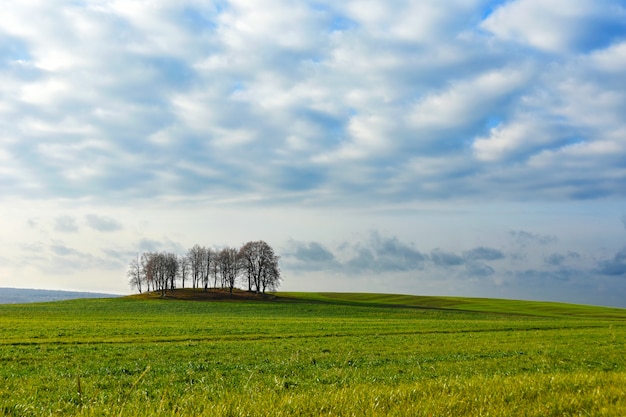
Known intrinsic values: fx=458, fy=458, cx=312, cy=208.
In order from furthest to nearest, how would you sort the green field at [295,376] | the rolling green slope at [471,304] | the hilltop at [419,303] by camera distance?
the rolling green slope at [471,304]
the hilltop at [419,303]
the green field at [295,376]

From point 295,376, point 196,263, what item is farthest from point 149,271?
point 295,376

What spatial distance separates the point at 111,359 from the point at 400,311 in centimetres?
7699

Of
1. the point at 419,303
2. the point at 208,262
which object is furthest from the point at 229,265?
the point at 419,303

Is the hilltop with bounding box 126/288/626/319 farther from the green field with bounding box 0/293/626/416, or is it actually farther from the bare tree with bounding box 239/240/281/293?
the green field with bounding box 0/293/626/416

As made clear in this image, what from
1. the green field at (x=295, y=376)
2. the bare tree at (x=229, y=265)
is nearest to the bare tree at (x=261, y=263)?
the bare tree at (x=229, y=265)

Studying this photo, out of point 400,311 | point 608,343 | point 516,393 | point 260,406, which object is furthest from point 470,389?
point 400,311

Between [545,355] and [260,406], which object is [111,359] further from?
[545,355]

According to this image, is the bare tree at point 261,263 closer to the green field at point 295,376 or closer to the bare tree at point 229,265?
the bare tree at point 229,265

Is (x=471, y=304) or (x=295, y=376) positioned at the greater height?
(x=295, y=376)

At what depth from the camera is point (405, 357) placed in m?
25.3

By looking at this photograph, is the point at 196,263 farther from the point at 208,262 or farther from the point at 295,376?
the point at 295,376

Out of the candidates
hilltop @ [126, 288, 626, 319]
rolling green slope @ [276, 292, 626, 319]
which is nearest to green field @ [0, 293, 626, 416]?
hilltop @ [126, 288, 626, 319]

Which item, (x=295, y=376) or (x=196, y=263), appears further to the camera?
(x=196, y=263)

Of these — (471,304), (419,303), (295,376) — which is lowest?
(471,304)
